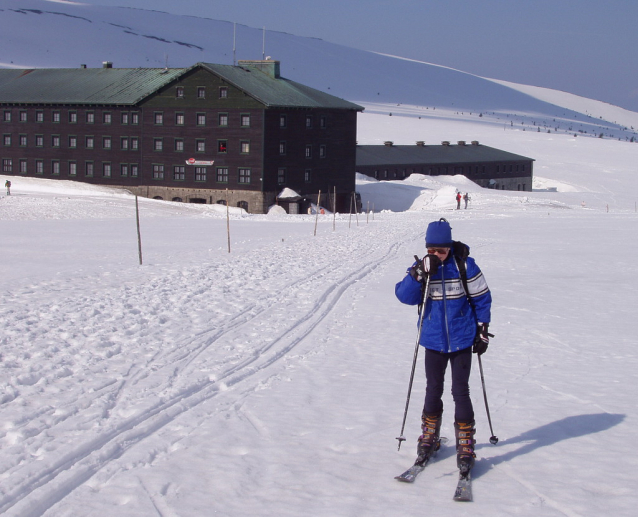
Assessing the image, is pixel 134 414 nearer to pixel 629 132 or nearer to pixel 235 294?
pixel 235 294

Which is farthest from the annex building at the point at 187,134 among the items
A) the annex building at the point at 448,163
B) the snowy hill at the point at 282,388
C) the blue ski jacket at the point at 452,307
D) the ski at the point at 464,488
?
the ski at the point at 464,488

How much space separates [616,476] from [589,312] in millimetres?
9036

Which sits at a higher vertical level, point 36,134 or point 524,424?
point 36,134

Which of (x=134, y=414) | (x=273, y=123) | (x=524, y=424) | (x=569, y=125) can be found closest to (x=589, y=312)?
(x=524, y=424)

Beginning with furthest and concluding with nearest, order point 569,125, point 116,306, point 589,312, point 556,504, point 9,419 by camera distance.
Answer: point 569,125, point 589,312, point 116,306, point 9,419, point 556,504

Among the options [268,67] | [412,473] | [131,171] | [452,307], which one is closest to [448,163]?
[268,67]

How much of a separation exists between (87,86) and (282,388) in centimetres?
5995

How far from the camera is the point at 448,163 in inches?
3533

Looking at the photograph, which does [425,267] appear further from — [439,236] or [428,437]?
[428,437]

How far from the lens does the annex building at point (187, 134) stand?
58.1 meters

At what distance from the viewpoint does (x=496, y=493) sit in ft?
21.2

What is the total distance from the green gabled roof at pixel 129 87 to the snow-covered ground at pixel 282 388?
36.8 m

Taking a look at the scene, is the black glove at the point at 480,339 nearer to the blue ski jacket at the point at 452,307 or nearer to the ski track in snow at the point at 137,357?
the blue ski jacket at the point at 452,307

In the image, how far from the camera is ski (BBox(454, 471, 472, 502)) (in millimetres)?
6273
